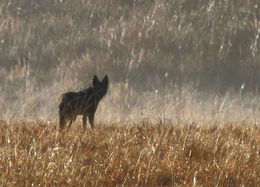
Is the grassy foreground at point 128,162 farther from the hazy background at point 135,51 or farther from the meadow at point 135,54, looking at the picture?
the hazy background at point 135,51

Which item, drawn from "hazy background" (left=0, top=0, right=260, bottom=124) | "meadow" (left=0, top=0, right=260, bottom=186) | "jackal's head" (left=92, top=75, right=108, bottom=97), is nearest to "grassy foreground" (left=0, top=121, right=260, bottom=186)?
"jackal's head" (left=92, top=75, right=108, bottom=97)

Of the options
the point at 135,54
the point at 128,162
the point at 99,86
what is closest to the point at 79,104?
the point at 99,86

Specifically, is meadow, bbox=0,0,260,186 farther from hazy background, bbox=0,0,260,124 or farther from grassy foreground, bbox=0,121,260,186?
grassy foreground, bbox=0,121,260,186

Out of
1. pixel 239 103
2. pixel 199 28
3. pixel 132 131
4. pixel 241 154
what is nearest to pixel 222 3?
pixel 199 28

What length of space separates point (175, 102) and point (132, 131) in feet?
41.7

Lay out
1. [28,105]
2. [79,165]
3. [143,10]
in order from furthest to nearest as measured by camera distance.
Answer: [143,10] < [28,105] < [79,165]

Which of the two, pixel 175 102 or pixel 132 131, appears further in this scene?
pixel 175 102

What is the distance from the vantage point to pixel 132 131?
8539 mm

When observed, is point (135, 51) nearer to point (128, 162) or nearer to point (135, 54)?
point (135, 54)

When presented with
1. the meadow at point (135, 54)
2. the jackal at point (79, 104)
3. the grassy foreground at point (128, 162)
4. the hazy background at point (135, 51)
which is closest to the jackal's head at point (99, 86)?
the jackal at point (79, 104)

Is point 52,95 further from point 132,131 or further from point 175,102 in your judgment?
point 132,131

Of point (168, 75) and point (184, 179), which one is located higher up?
point (184, 179)

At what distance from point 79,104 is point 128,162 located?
4.13 metres

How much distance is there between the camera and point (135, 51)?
23.1 meters
